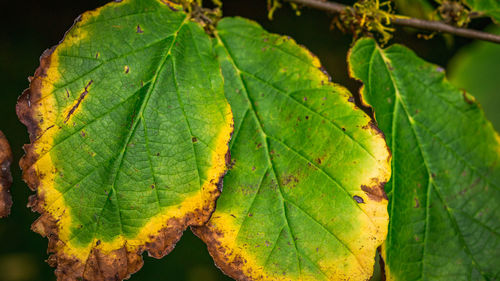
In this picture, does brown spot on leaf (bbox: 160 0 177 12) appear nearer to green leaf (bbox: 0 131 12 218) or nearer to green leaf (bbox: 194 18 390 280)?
green leaf (bbox: 194 18 390 280)

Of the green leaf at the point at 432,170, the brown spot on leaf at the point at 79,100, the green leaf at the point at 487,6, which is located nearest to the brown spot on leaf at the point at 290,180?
the green leaf at the point at 432,170

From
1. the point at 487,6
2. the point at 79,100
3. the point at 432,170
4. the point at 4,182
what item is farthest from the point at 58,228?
the point at 487,6

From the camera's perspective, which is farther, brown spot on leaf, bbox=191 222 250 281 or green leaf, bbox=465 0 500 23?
green leaf, bbox=465 0 500 23

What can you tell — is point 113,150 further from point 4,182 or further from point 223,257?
point 223,257

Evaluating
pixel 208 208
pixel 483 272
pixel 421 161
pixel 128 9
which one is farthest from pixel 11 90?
pixel 483 272

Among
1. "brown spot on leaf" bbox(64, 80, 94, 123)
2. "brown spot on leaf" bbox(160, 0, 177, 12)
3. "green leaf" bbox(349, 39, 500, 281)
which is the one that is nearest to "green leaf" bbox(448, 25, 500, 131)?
"green leaf" bbox(349, 39, 500, 281)

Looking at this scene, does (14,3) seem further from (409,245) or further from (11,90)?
(409,245)
